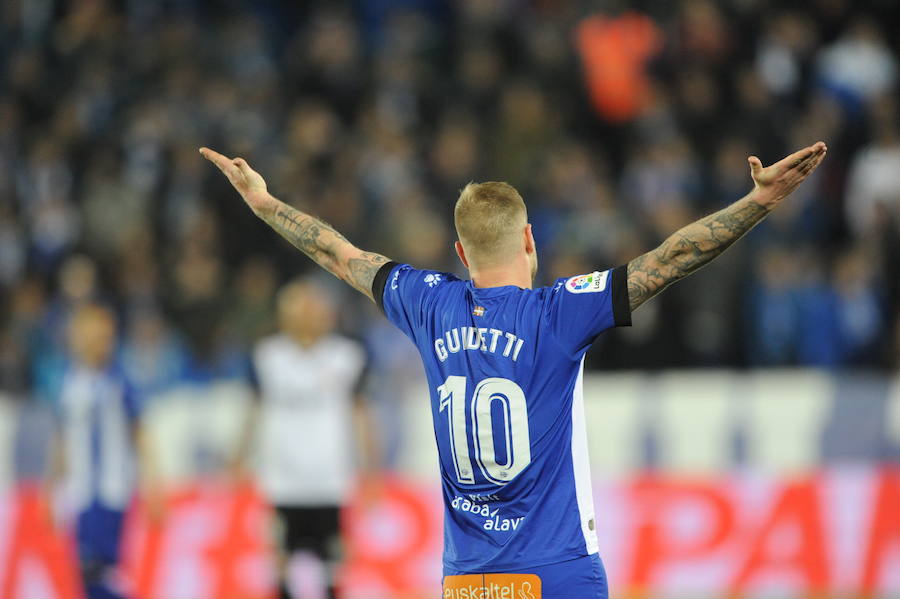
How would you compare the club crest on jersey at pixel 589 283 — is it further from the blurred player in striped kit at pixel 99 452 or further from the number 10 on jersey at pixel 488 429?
the blurred player in striped kit at pixel 99 452

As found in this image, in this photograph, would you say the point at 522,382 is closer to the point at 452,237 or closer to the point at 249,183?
the point at 249,183

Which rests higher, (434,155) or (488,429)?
(434,155)

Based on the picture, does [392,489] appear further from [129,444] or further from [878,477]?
[878,477]

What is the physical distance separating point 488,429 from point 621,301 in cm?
62

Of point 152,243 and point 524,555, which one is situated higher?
point 152,243

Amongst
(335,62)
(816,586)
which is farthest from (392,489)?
(335,62)

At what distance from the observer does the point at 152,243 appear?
1319cm

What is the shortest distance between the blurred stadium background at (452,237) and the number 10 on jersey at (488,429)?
4.90 meters

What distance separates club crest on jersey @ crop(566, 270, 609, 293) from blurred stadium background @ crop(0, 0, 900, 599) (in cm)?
518

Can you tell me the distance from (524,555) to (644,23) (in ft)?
38.9

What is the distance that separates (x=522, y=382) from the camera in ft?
14.6

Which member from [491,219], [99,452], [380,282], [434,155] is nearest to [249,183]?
[380,282]

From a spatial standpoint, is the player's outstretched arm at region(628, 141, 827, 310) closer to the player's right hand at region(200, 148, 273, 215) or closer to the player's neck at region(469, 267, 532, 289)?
the player's neck at region(469, 267, 532, 289)

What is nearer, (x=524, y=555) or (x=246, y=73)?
(x=524, y=555)
